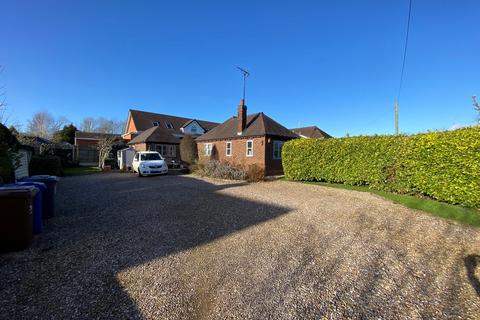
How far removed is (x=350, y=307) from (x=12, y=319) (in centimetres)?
384

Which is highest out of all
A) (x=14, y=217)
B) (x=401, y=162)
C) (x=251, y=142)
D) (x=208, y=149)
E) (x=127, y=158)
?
(x=251, y=142)

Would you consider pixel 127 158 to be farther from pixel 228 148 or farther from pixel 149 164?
pixel 228 148

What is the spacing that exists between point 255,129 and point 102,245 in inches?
638

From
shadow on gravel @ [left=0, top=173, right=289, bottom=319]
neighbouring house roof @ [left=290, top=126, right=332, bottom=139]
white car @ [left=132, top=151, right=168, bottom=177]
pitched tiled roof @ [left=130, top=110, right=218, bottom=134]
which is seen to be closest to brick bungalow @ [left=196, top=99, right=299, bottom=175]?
white car @ [left=132, top=151, right=168, bottom=177]

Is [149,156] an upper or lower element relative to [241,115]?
lower

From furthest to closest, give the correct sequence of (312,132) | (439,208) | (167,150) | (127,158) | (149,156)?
(312,132) < (167,150) < (127,158) < (149,156) < (439,208)

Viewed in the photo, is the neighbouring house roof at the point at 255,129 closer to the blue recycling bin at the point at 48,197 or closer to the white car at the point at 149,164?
the white car at the point at 149,164

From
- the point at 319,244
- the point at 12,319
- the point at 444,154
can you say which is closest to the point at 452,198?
the point at 444,154

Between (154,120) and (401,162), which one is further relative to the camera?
(154,120)

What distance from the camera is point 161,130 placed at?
91.5 ft

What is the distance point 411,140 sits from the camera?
9.84 meters

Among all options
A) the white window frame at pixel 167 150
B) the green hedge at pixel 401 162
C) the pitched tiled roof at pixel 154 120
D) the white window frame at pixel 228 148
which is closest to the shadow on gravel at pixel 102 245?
the green hedge at pixel 401 162

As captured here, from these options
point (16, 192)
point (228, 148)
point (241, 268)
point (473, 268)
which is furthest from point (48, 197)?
point (228, 148)

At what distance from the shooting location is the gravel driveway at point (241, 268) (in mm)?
2902
